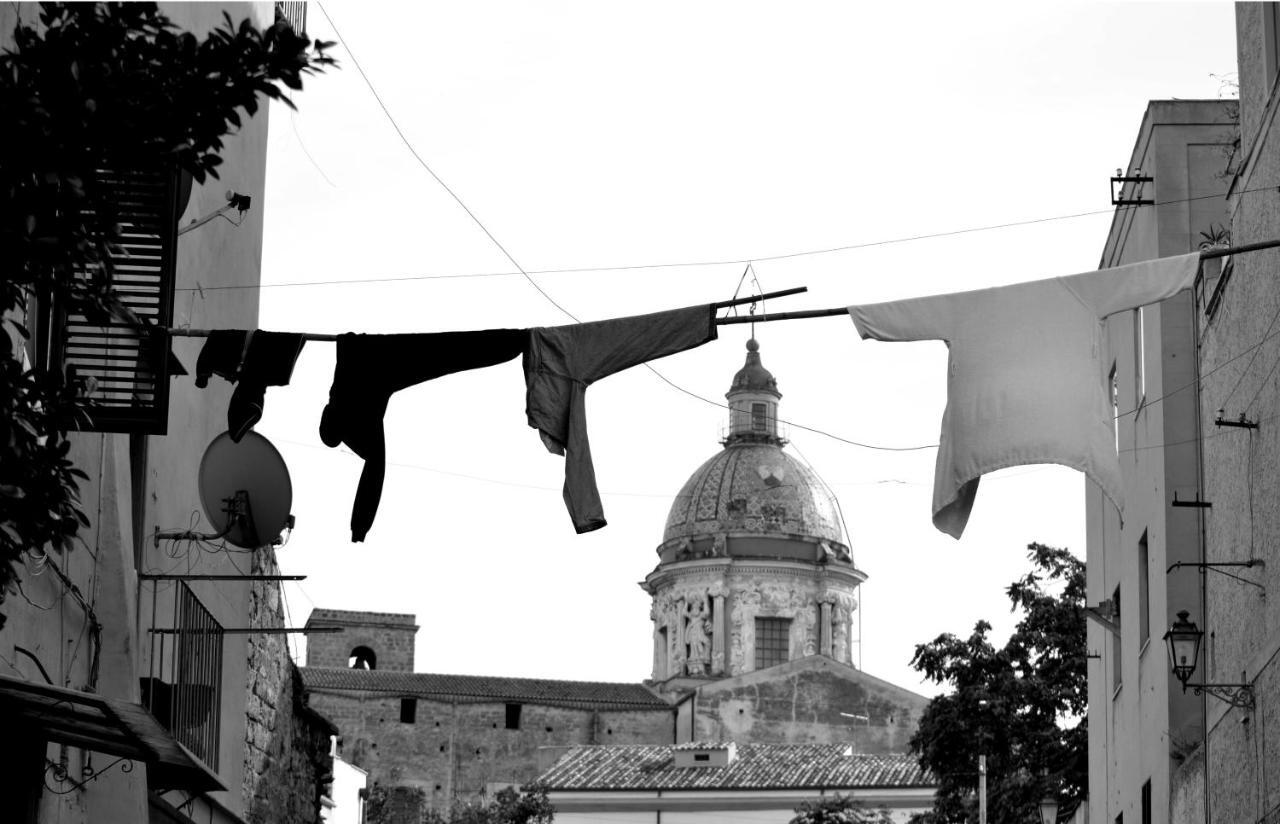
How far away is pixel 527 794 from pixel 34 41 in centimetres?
5159

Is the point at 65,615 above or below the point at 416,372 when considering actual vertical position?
below

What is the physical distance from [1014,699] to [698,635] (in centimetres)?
3947

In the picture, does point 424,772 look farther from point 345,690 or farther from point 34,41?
point 34,41

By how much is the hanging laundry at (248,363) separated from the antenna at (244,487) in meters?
2.24

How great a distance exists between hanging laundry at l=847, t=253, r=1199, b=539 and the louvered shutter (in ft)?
10.7

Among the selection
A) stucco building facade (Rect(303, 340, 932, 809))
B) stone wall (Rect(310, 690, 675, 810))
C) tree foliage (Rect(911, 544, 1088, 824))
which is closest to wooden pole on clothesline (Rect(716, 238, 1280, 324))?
tree foliage (Rect(911, 544, 1088, 824))

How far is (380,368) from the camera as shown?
10.2m

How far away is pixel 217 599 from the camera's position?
15.1 m

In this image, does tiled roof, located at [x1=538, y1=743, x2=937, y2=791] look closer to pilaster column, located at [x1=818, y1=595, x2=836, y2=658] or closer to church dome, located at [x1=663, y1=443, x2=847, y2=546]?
pilaster column, located at [x1=818, y1=595, x2=836, y2=658]

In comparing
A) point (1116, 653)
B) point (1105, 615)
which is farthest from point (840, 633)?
point (1116, 653)

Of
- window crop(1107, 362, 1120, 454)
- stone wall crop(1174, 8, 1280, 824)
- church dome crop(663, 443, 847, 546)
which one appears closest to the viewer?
stone wall crop(1174, 8, 1280, 824)

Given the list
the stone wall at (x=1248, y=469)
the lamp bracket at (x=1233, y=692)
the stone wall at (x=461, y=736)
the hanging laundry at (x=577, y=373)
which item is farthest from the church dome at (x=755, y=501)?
the hanging laundry at (x=577, y=373)

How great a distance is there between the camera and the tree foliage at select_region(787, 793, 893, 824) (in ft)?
159

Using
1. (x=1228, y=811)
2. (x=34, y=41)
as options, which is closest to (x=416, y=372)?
(x=34, y=41)
